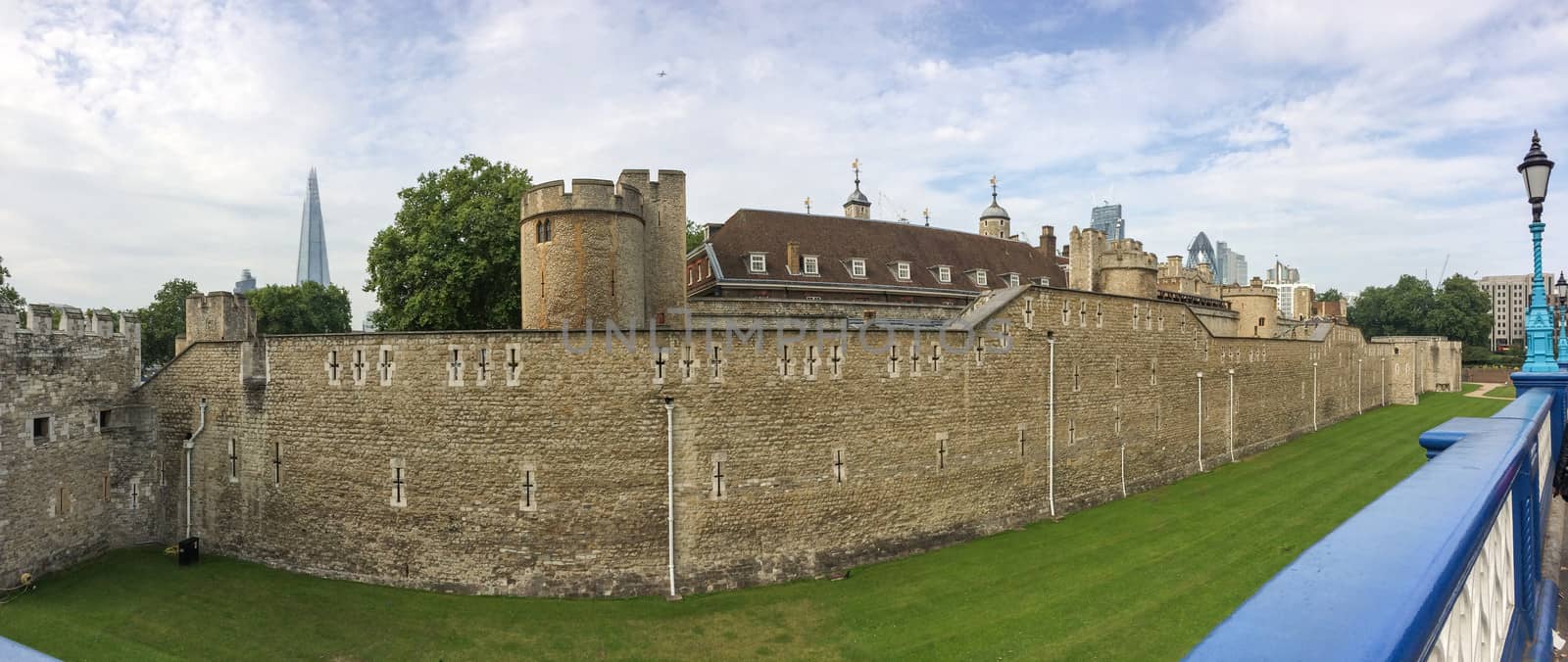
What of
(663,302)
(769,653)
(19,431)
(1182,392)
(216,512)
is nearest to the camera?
(769,653)

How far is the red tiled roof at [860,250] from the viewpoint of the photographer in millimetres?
31156

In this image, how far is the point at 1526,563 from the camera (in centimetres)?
462

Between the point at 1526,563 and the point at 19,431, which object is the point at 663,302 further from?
the point at 1526,563

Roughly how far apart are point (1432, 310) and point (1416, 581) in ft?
368

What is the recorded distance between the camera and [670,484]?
17.0m

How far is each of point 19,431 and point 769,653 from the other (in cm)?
1944

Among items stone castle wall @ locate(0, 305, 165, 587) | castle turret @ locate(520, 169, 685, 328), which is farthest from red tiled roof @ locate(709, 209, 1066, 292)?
stone castle wall @ locate(0, 305, 165, 587)

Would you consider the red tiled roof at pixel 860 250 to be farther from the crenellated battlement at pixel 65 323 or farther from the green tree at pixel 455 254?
the crenellated battlement at pixel 65 323

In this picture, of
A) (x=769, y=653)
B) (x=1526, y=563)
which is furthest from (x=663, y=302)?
(x=1526, y=563)

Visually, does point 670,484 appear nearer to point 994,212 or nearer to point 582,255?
point 582,255

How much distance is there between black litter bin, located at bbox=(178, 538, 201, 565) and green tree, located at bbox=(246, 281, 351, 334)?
3312 centimetres

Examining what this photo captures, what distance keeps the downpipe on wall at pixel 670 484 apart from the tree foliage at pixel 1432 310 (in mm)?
102543

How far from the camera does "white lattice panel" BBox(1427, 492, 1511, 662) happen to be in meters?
2.44

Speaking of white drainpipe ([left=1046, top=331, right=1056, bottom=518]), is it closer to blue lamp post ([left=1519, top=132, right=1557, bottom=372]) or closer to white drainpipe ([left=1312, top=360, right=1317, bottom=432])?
blue lamp post ([left=1519, top=132, right=1557, bottom=372])
